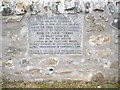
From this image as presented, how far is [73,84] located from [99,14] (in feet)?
4.37

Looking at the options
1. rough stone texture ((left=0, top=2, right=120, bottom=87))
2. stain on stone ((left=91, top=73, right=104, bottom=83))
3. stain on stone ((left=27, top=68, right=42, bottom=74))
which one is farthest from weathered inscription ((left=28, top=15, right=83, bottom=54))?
stain on stone ((left=91, top=73, right=104, bottom=83))

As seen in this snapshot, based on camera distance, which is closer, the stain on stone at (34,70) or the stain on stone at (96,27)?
the stain on stone at (96,27)

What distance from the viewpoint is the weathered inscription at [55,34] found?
11.1 ft

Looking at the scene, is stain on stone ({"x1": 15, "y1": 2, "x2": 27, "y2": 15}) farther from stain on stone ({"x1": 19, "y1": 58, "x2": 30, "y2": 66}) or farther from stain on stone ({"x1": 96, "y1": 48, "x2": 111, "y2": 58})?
stain on stone ({"x1": 96, "y1": 48, "x2": 111, "y2": 58})

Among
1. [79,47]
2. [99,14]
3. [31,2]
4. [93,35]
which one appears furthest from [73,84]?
[31,2]

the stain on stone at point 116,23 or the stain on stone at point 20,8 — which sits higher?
the stain on stone at point 20,8

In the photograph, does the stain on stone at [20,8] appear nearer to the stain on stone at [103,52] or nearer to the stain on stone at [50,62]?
the stain on stone at [50,62]

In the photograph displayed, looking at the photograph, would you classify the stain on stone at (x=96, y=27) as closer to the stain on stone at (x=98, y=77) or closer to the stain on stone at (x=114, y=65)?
the stain on stone at (x=114, y=65)

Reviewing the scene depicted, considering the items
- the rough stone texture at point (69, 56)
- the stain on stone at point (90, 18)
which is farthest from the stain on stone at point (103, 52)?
the stain on stone at point (90, 18)

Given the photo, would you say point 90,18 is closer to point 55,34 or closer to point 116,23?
point 116,23

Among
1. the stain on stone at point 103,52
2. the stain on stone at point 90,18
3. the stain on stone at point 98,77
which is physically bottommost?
the stain on stone at point 98,77

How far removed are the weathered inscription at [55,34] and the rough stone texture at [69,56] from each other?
0.24 ft

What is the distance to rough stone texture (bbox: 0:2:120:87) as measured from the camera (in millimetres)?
3371

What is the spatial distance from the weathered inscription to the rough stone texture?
7 cm
